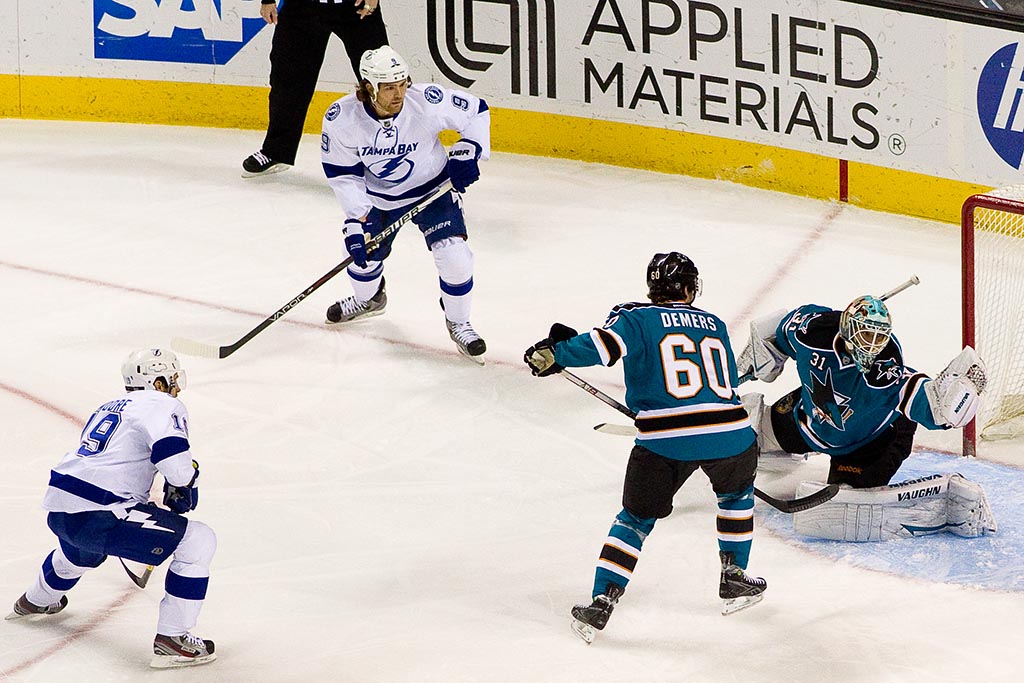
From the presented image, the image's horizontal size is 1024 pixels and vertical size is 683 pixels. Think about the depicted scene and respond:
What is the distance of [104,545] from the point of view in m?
3.54

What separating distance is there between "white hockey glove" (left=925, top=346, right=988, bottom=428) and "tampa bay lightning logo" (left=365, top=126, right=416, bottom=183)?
76.1 inches

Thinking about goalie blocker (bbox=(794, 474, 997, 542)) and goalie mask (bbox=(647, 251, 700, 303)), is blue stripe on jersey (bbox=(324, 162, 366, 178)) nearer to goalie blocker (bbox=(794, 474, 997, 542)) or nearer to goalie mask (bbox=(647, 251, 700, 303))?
goalie mask (bbox=(647, 251, 700, 303))

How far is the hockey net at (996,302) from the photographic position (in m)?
4.62

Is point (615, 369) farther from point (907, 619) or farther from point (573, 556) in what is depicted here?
point (907, 619)

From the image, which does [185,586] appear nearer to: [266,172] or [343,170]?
[343,170]

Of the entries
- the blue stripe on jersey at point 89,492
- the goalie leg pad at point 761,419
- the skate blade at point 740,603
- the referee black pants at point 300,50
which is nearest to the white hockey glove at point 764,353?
the goalie leg pad at point 761,419

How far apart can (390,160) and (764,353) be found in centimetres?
147

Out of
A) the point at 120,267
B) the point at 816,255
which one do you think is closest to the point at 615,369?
the point at 816,255

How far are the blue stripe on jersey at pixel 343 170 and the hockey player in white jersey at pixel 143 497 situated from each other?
1708mm

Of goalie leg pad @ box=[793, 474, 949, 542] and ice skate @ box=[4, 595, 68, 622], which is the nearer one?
ice skate @ box=[4, 595, 68, 622]

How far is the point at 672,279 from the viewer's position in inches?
147

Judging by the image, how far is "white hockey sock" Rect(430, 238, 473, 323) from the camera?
5.23 m

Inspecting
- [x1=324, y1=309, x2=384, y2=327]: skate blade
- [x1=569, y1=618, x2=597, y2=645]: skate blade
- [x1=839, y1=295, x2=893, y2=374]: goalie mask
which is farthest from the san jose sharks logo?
[x1=324, y1=309, x2=384, y2=327]: skate blade

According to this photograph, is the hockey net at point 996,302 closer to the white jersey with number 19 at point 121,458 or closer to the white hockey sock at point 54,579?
the white jersey with number 19 at point 121,458
